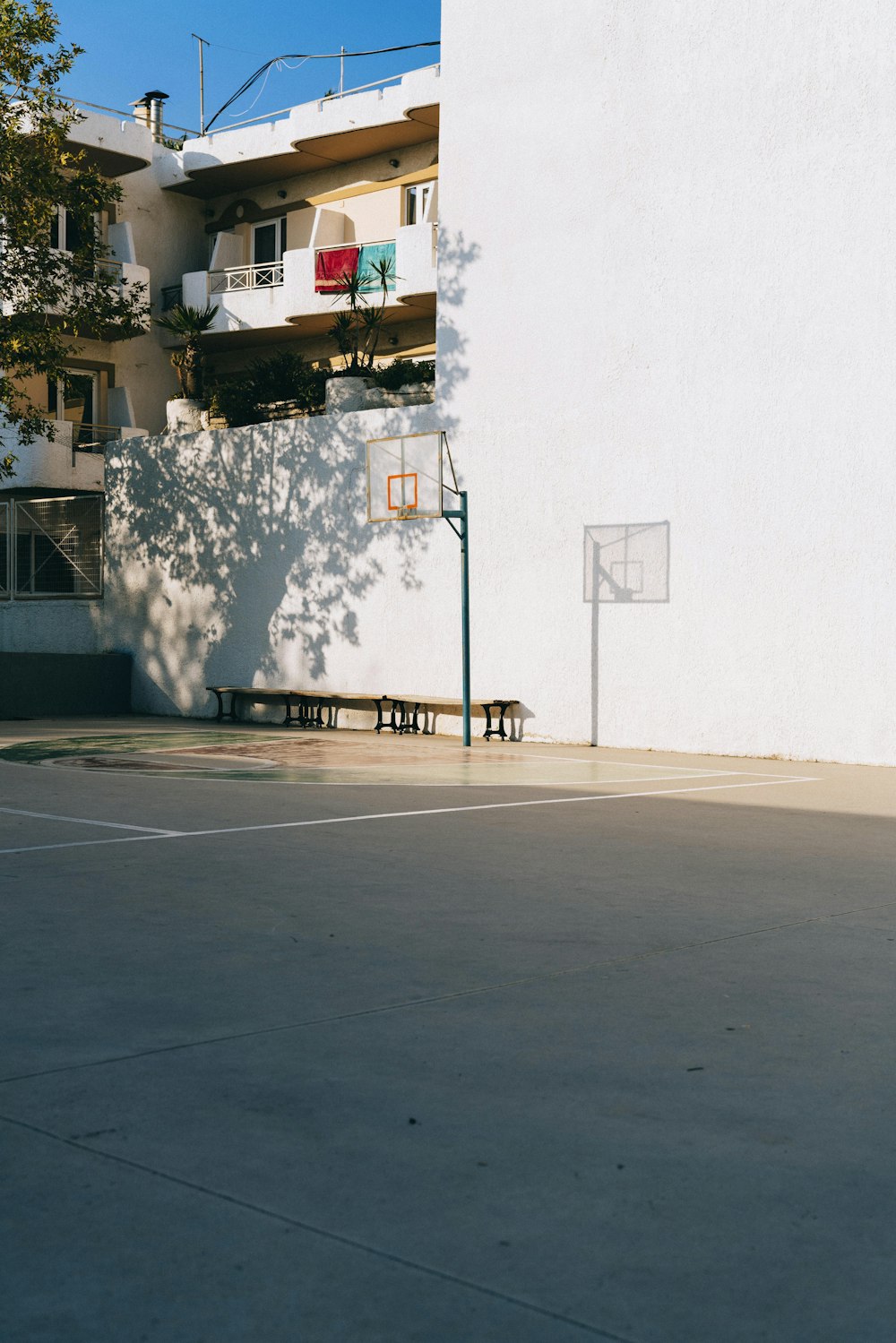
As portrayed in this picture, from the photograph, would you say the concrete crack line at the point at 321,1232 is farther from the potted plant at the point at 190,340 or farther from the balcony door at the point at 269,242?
the balcony door at the point at 269,242

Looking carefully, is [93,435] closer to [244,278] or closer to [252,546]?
[244,278]

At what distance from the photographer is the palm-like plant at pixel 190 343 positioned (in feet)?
93.3

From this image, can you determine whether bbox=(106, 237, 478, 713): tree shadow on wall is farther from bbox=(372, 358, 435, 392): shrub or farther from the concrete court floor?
the concrete court floor

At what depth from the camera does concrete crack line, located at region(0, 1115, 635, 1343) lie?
2.66m

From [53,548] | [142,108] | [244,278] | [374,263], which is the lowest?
[53,548]

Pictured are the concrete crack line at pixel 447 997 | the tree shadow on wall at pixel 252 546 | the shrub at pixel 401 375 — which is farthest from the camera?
the shrub at pixel 401 375

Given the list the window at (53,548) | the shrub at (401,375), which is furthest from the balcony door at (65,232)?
the shrub at (401,375)

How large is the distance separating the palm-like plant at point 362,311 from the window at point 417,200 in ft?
4.71

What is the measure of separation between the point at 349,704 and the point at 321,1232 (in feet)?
60.5

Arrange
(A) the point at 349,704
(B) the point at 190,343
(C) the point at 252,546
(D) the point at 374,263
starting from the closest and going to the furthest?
(A) the point at 349,704, (C) the point at 252,546, (D) the point at 374,263, (B) the point at 190,343

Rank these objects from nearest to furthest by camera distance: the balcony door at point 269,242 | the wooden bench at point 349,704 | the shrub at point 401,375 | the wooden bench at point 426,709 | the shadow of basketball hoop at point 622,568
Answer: the shadow of basketball hoop at point 622,568 < the wooden bench at point 426,709 < the wooden bench at point 349,704 < the shrub at point 401,375 < the balcony door at point 269,242

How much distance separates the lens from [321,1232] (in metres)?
3.00

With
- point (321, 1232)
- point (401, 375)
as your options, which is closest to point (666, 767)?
point (401, 375)

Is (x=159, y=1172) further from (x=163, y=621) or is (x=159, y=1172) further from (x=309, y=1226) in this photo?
(x=163, y=621)
